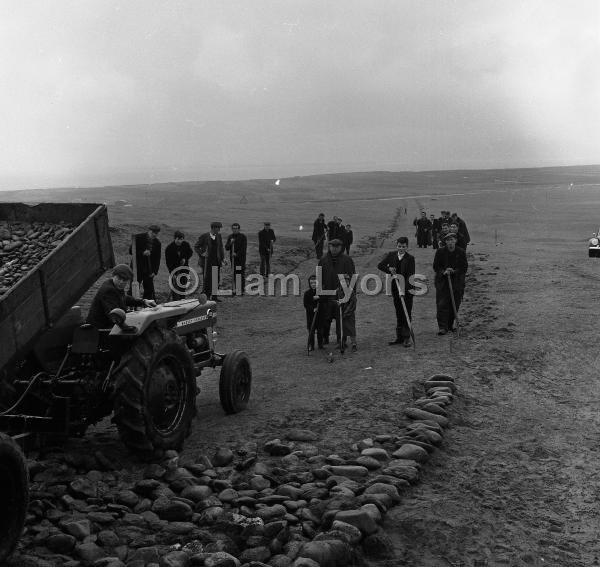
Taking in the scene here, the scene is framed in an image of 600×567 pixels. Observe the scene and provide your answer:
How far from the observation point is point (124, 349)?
7480mm

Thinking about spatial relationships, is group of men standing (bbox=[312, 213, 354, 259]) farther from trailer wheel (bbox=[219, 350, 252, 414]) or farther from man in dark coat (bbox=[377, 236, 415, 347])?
trailer wheel (bbox=[219, 350, 252, 414])

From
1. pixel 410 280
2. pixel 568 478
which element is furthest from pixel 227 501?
pixel 410 280

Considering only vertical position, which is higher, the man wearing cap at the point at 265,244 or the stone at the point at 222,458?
the man wearing cap at the point at 265,244

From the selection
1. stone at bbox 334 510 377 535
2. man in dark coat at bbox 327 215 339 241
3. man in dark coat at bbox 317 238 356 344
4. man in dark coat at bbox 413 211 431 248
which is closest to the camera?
stone at bbox 334 510 377 535

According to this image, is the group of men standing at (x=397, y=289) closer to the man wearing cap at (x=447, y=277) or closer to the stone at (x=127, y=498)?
the man wearing cap at (x=447, y=277)

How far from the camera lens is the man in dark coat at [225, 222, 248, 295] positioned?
1981cm

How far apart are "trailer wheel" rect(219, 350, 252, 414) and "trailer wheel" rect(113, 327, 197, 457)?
1.03 metres

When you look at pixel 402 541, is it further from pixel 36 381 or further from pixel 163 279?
pixel 163 279

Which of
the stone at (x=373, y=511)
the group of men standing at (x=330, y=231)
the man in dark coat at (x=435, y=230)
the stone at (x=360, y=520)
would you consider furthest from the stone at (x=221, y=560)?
the man in dark coat at (x=435, y=230)

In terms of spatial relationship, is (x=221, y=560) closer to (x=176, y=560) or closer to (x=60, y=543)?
(x=176, y=560)

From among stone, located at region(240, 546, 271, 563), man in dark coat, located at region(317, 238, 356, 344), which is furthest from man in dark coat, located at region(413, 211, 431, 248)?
stone, located at region(240, 546, 271, 563)

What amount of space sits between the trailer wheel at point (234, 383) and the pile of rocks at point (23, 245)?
2748 mm

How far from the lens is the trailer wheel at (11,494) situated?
5074 mm

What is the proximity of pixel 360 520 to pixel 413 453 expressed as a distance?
5.67 ft
